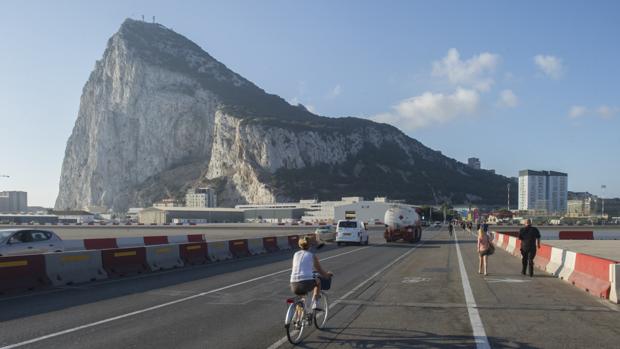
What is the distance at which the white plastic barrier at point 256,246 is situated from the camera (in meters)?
30.0

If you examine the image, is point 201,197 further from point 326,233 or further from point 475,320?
point 475,320

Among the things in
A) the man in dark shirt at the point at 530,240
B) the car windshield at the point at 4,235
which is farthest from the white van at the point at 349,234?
the car windshield at the point at 4,235

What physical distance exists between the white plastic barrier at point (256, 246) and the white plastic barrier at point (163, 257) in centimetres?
774

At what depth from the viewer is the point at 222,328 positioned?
9.56 metres

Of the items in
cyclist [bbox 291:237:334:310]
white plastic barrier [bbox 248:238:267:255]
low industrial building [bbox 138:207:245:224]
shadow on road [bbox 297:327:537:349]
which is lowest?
low industrial building [bbox 138:207:245:224]

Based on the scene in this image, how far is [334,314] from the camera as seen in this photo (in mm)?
10977

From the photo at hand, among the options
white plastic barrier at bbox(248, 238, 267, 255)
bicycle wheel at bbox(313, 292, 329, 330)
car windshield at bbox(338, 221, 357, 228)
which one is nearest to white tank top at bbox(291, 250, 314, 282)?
bicycle wheel at bbox(313, 292, 329, 330)

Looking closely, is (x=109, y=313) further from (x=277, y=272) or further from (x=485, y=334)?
(x=277, y=272)

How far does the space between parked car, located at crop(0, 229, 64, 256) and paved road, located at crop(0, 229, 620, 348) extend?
477 cm

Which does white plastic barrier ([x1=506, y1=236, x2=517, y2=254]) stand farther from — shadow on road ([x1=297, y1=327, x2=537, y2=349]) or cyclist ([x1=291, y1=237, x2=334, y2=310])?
cyclist ([x1=291, y1=237, x2=334, y2=310])

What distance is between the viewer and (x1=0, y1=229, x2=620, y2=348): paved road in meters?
8.69

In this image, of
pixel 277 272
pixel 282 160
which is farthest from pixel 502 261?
pixel 282 160

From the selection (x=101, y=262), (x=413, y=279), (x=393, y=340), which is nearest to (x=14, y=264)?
(x=101, y=262)

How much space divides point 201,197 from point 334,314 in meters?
177
